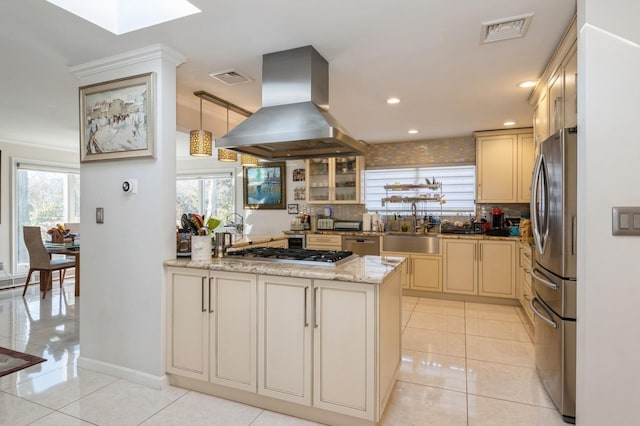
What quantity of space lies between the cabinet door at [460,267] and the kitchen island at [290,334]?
262 centimetres

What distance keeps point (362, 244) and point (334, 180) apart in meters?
1.23

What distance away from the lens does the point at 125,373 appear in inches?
102

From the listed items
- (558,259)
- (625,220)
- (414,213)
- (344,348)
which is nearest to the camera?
(625,220)

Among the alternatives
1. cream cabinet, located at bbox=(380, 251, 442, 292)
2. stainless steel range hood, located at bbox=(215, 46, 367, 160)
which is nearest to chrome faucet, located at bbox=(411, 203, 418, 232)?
cream cabinet, located at bbox=(380, 251, 442, 292)

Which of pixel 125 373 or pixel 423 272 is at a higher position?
pixel 423 272

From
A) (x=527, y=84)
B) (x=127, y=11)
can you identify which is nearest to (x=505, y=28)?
(x=527, y=84)

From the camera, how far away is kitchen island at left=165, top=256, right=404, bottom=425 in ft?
6.29

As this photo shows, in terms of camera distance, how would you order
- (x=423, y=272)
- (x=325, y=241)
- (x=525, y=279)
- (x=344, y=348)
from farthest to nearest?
(x=325, y=241) < (x=423, y=272) < (x=525, y=279) < (x=344, y=348)

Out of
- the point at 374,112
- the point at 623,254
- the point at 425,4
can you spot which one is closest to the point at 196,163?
the point at 374,112

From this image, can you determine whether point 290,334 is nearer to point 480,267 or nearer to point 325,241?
point 325,241

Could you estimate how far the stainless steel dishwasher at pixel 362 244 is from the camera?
525cm

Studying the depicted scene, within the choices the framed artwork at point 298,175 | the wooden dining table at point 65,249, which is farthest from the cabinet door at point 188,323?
the framed artwork at point 298,175

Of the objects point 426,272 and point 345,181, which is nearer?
point 426,272

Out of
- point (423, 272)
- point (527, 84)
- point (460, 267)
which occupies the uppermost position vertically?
point (527, 84)
